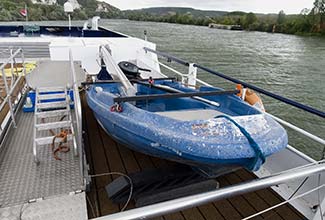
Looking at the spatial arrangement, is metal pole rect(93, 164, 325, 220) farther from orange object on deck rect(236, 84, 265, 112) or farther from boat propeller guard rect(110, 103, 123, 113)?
orange object on deck rect(236, 84, 265, 112)

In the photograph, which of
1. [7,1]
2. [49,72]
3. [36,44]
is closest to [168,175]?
[49,72]

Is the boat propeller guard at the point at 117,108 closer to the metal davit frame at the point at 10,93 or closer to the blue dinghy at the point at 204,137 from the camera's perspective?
the blue dinghy at the point at 204,137

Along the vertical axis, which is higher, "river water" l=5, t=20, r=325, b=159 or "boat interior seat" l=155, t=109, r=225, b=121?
"boat interior seat" l=155, t=109, r=225, b=121

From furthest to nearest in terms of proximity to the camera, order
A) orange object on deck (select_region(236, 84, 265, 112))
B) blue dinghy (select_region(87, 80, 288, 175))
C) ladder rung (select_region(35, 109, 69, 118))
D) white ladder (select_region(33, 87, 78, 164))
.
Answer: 1. ladder rung (select_region(35, 109, 69, 118))
2. orange object on deck (select_region(236, 84, 265, 112))
3. white ladder (select_region(33, 87, 78, 164))
4. blue dinghy (select_region(87, 80, 288, 175))

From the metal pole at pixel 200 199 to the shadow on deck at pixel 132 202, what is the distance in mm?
902

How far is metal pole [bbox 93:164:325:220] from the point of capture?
2.12 ft

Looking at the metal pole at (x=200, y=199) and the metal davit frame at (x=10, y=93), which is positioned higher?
the metal pole at (x=200, y=199)

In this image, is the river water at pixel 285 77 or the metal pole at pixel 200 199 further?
the river water at pixel 285 77

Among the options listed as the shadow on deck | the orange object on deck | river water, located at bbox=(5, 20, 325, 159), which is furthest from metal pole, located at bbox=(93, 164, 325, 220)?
river water, located at bbox=(5, 20, 325, 159)

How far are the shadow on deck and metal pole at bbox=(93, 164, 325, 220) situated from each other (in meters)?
0.90

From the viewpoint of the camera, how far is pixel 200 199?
72 cm

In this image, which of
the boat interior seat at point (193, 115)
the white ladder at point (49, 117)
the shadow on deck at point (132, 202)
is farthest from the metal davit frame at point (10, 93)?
the boat interior seat at point (193, 115)

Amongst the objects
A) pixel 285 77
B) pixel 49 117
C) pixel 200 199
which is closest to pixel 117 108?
pixel 200 199

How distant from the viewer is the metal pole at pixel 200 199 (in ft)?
2.12
